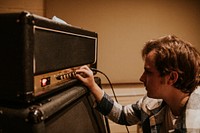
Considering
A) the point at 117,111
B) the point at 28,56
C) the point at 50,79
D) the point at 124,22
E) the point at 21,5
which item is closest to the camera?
the point at 28,56

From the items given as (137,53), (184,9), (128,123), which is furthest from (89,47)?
(184,9)

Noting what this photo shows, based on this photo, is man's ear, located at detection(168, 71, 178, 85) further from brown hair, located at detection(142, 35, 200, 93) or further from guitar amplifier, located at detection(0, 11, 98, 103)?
guitar amplifier, located at detection(0, 11, 98, 103)

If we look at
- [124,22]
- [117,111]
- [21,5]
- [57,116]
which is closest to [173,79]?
[117,111]

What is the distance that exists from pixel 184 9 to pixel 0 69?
2097mm

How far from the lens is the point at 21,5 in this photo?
1919 mm

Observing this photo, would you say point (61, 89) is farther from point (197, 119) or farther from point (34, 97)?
point (197, 119)

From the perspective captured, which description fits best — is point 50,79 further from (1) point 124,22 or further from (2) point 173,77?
(1) point 124,22

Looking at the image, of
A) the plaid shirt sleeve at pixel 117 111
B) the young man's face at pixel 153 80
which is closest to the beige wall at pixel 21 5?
the plaid shirt sleeve at pixel 117 111

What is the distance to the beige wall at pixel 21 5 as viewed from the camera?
6.18 feet

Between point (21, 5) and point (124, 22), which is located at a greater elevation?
point (21, 5)

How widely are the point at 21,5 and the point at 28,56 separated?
4.89 feet

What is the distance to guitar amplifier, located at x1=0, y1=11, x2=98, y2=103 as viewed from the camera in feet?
1.87

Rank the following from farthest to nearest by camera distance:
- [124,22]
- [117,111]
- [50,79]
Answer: [124,22], [117,111], [50,79]

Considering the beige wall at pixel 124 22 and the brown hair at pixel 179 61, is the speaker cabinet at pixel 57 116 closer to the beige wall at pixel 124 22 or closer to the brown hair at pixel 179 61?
the brown hair at pixel 179 61
